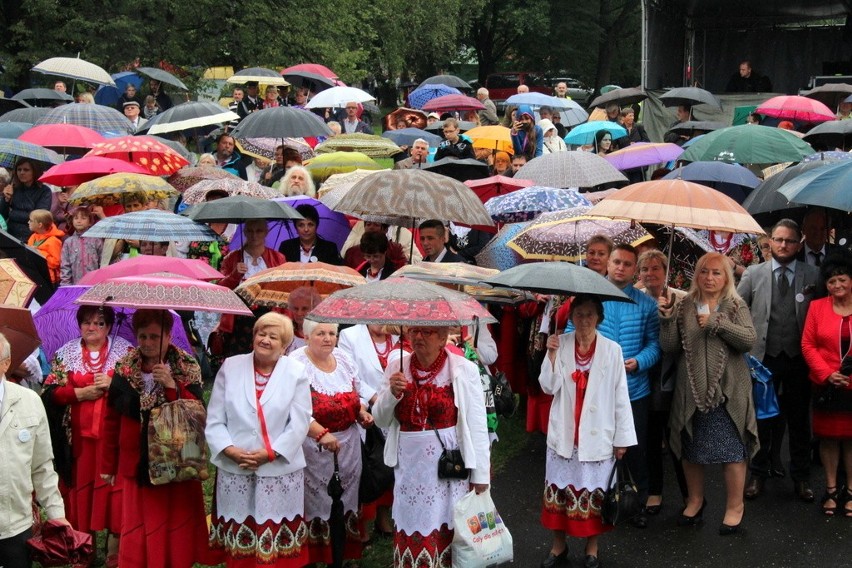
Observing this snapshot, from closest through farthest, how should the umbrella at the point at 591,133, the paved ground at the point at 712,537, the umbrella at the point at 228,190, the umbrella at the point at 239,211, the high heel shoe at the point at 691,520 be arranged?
1. the paved ground at the point at 712,537
2. the high heel shoe at the point at 691,520
3. the umbrella at the point at 239,211
4. the umbrella at the point at 228,190
5. the umbrella at the point at 591,133

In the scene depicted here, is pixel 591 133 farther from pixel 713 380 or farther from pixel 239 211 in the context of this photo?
pixel 713 380

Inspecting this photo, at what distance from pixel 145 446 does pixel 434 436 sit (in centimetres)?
156

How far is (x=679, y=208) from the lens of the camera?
737 cm

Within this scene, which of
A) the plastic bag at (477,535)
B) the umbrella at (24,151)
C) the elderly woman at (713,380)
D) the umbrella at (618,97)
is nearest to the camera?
the plastic bag at (477,535)

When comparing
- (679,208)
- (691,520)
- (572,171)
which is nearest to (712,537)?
(691,520)

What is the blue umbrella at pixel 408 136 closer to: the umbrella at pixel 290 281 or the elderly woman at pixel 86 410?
the umbrella at pixel 290 281

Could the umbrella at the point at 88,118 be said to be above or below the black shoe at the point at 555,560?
above

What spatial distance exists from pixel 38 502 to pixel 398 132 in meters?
11.0

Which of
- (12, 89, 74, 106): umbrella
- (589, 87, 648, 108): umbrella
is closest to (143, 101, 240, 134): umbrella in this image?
(12, 89, 74, 106): umbrella

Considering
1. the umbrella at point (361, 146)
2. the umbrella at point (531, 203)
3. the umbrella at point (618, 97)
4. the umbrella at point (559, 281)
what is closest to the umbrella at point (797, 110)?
the umbrella at point (618, 97)

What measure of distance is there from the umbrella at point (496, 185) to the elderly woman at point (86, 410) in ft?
15.5

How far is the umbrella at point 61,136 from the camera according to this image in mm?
12469

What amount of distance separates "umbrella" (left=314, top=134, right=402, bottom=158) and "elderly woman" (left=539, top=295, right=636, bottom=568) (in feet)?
23.8

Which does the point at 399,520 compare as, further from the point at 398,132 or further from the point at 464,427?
the point at 398,132
